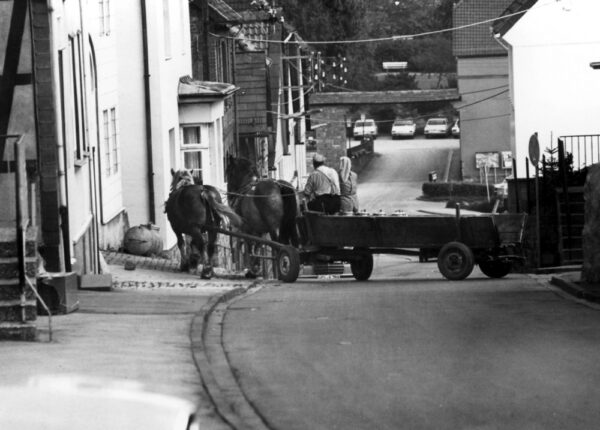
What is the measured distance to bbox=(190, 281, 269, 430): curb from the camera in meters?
10.2

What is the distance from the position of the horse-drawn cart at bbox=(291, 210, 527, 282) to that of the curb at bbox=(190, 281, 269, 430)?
5.90m

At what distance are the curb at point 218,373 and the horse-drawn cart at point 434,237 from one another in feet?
19.4

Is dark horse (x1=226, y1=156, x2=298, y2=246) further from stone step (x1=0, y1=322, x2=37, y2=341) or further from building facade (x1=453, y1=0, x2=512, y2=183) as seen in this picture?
building facade (x1=453, y1=0, x2=512, y2=183)

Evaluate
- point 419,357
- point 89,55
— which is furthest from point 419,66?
point 419,357

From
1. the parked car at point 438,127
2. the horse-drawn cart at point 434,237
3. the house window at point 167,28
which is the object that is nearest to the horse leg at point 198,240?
the horse-drawn cart at point 434,237

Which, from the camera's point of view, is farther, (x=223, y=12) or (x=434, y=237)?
(x=223, y=12)

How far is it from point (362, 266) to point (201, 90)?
11.2 m

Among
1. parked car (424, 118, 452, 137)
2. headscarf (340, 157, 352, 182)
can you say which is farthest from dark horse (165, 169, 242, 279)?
parked car (424, 118, 452, 137)

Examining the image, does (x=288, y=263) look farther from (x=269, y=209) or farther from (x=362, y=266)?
(x=269, y=209)

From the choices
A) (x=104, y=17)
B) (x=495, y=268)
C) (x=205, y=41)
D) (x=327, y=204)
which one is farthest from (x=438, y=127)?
(x=495, y=268)

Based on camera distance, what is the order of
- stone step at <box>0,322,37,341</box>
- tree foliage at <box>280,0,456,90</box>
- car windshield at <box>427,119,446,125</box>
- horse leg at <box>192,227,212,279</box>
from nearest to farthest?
stone step at <box>0,322,37,341</box>, horse leg at <box>192,227,212,279</box>, tree foliage at <box>280,0,456,90</box>, car windshield at <box>427,119,446,125</box>

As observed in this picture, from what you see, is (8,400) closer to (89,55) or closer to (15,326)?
(15,326)

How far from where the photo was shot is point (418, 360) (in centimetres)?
1266

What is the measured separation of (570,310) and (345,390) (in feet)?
19.6
